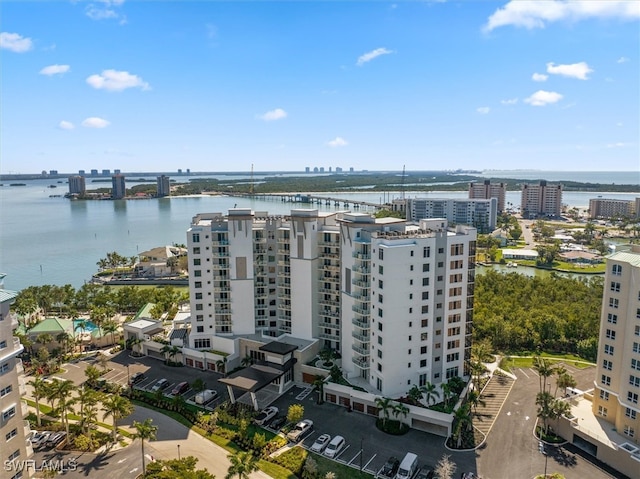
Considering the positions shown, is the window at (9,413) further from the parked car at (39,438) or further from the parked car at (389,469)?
the parked car at (389,469)

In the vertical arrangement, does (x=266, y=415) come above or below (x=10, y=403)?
below

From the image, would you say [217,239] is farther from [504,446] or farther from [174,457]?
[504,446]

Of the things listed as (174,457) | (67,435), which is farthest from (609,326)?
(67,435)

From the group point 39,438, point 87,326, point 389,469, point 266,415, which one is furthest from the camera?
point 87,326

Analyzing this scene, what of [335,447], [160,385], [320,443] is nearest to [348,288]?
[320,443]

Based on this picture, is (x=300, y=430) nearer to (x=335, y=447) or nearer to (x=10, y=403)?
(x=335, y=447)

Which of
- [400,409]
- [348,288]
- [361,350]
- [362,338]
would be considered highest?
[348,288]

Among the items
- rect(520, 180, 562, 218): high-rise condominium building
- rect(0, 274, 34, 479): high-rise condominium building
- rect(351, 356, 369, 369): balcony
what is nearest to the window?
rect(0, 274, 34, 479): high-rise condominium building
